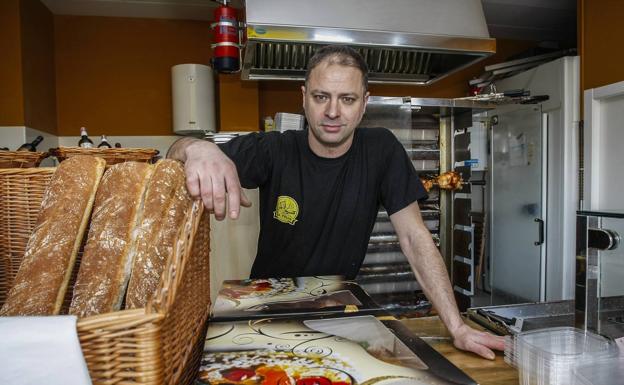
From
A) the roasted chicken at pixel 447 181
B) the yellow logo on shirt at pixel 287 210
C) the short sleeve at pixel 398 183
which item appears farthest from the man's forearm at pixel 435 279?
the roasted chicken at pixel 447 181

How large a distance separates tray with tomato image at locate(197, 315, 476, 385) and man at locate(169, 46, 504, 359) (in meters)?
0.74

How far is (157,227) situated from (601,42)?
277 centimetres

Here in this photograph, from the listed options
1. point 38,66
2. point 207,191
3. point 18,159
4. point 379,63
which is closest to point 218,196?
point 207,191

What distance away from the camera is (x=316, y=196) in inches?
59.7

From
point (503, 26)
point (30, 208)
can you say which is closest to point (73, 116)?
point (30, 208)

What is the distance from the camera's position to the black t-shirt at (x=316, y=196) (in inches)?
58.8

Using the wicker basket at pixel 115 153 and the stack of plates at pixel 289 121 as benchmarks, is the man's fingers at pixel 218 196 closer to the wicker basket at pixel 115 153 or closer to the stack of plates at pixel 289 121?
the wicker basket at pixel 115 153

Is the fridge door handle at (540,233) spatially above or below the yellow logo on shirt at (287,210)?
below

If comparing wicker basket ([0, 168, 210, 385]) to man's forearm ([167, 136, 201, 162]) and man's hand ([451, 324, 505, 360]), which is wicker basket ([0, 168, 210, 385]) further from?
man's hand ([451, 324, 505, 360])

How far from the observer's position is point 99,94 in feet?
11.3

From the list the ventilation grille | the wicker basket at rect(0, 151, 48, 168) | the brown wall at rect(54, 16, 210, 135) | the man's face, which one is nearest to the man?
the man's face

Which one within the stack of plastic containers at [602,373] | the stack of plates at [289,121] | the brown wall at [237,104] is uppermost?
the brown wall at [237,104]

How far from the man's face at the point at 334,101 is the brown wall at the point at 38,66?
2452 mm

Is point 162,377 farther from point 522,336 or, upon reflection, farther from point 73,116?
point 73,116
